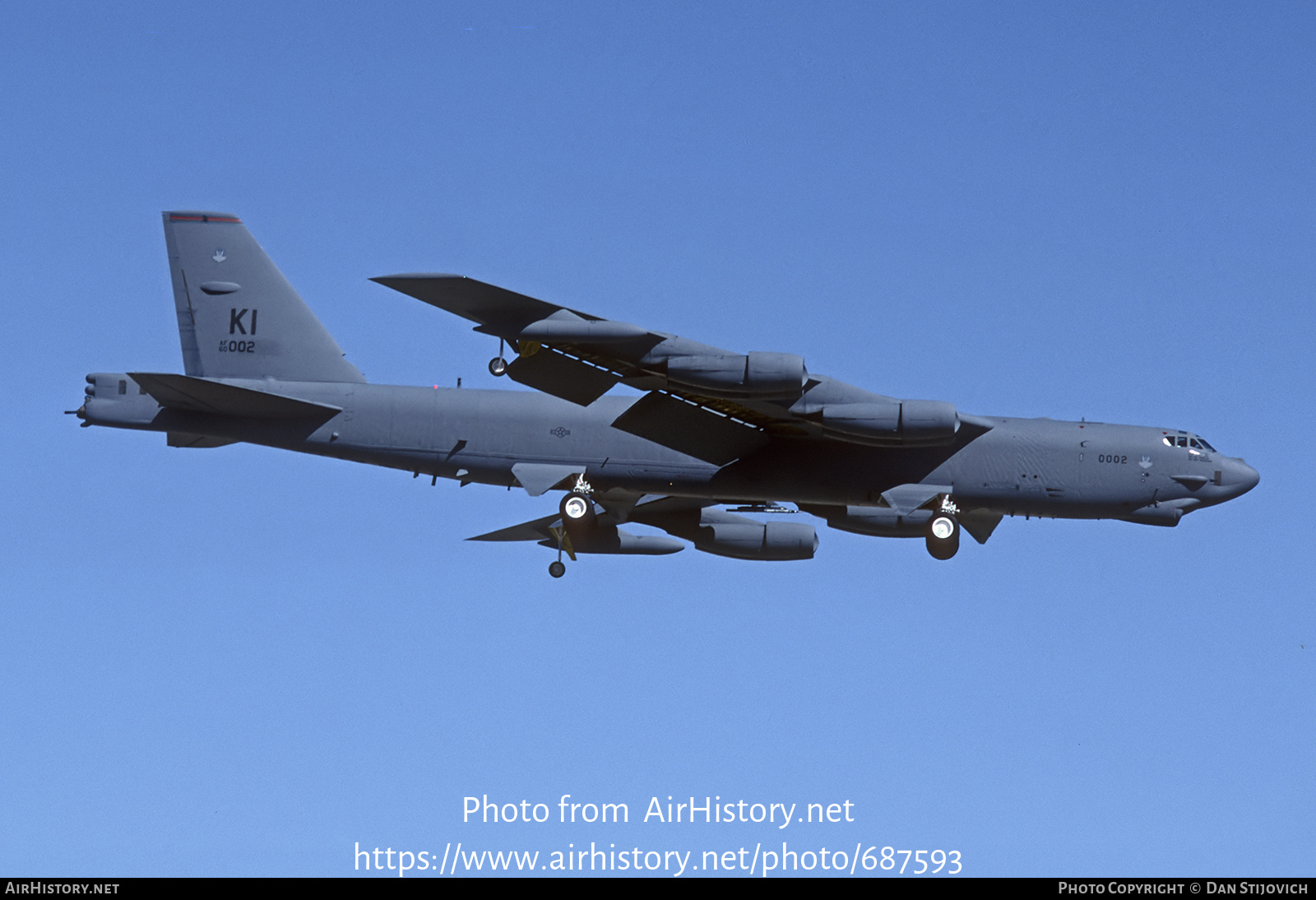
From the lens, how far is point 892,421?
94.1 feet

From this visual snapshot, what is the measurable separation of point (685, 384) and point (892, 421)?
3.55 meters

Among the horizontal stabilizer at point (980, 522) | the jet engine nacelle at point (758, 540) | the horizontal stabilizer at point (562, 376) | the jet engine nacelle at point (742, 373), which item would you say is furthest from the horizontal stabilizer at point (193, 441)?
the horizontal stabilizer at point (980, 522)

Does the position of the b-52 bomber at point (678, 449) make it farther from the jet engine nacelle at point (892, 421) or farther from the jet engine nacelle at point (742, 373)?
the jet engine nacelle at point (742, 373)

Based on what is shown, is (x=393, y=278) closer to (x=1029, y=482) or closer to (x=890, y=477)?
(x=890, y=477)

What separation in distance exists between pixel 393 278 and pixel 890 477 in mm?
9421

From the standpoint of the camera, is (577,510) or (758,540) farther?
(758,540)

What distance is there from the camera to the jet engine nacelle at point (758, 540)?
34.6m

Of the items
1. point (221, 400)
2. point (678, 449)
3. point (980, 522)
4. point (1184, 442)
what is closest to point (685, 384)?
point (678, 449)

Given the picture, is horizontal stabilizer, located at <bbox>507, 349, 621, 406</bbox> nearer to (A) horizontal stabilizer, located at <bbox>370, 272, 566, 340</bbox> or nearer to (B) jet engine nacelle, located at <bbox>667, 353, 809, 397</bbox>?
(A) horizontal stabilizer, located at <bbox>370, 272, 566, 340</bbox>

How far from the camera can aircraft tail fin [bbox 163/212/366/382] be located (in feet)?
105

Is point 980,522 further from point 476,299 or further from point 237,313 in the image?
point 237,313

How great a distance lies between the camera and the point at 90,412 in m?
30.8

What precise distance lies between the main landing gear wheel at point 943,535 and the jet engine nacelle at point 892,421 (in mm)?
1953

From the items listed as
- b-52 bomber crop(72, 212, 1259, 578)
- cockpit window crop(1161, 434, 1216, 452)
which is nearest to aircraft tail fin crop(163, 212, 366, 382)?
b-52 bomber crop(72, 212, 1259, 578)
